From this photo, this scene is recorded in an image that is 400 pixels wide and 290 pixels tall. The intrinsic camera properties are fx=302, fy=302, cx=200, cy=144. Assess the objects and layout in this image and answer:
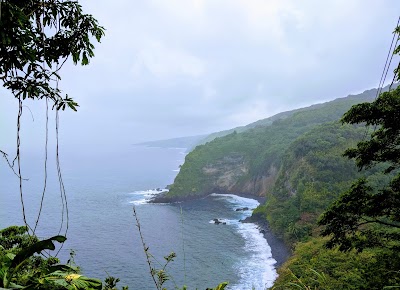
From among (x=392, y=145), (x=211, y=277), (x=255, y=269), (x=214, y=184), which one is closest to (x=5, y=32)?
(x=392, y=145)

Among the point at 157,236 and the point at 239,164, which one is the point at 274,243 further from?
the point at 239,164

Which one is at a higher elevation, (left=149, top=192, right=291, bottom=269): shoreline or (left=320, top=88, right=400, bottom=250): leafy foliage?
(left=320, top=88, right=400, bottom=250): leafy foliage

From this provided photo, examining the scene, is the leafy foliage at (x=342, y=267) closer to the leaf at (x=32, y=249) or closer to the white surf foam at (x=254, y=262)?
the white surf foam at (x=254, y=262)

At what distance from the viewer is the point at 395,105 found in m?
6.62

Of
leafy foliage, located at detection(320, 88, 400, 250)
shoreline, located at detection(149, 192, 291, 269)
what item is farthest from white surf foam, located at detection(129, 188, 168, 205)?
leafy foliage, located at detection(320, 88, 400, 250)

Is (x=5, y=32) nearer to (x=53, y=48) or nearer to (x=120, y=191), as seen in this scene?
(x=53, y=48)

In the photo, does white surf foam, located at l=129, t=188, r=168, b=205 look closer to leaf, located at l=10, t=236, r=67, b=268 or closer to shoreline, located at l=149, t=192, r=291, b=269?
shoreline, located at l=149, t=192, r=291, b=269

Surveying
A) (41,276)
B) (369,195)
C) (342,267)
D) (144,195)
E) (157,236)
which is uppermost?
(41,276)

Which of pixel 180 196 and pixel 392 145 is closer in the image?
pixel 392 145

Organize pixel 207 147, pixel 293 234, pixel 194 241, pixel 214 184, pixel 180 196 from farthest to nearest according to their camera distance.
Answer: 1. pixel 207 147
2. pixel 214 184
3. pixel 180 196
4. pixel 194 241
5. pixel 293 234

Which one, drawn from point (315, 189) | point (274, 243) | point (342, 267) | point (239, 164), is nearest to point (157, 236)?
point (274, 243)

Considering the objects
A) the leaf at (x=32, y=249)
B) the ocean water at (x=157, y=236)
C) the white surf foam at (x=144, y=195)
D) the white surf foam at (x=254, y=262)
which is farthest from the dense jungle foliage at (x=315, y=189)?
the white surf foam at (x=144, y=195)

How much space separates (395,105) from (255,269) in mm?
28941

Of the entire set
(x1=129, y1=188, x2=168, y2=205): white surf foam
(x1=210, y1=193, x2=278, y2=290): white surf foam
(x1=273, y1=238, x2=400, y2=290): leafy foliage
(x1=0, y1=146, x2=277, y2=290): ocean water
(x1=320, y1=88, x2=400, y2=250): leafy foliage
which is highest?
(x1=320, y1=88, x2=400, y2=250): leafy foliage
